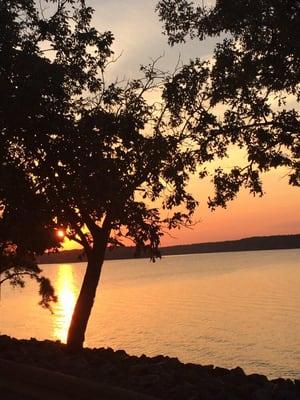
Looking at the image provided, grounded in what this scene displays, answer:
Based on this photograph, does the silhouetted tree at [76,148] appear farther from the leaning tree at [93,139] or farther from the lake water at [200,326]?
the lake water at [200,326]

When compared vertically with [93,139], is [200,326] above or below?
below

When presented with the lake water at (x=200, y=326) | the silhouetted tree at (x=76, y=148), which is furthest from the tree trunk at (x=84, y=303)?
the lake water at (x=200, y=326)

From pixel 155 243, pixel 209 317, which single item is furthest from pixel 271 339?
pixel 155 243

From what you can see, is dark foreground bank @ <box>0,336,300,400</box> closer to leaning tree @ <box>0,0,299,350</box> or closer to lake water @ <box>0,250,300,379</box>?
leaning tree @ <box>0,0,299,350</box>

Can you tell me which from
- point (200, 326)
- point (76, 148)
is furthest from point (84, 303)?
point (200, 326)

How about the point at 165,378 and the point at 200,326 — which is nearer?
the point at 165,378

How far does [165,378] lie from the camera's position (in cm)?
1016

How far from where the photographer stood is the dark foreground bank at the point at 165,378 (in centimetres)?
926

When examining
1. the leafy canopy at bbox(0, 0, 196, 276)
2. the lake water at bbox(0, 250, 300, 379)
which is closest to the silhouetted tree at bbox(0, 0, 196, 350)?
the leafy canopy at bbox(0, 0, 196, 276)

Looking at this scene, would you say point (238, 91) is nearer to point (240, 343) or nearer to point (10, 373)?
point (10, 373)

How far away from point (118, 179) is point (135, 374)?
4.57 metres

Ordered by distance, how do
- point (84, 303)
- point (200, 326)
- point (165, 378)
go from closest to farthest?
point (165, 378), point (84, 303), point (200, 326)

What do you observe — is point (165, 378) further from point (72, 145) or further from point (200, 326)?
point (200, 326)

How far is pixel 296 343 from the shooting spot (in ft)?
134
